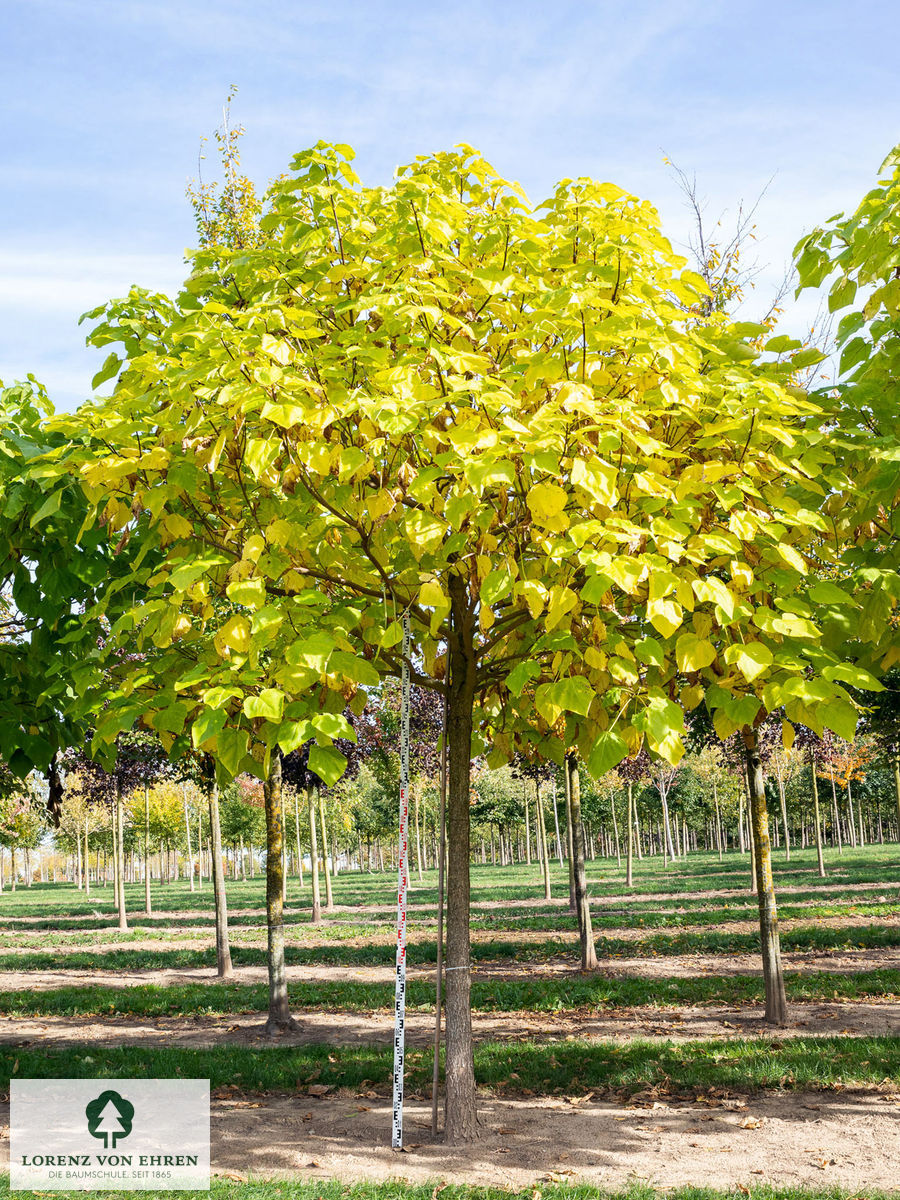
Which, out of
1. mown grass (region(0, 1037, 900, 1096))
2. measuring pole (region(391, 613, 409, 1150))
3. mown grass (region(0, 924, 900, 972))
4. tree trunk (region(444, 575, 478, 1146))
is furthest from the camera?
mown grass (region(0, 924, 900, 972))

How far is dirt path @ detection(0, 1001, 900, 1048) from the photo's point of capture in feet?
25.6

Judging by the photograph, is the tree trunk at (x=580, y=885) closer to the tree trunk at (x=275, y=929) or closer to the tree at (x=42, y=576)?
the tree trunk at (x=275, y=929)

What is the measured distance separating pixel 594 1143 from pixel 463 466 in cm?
402

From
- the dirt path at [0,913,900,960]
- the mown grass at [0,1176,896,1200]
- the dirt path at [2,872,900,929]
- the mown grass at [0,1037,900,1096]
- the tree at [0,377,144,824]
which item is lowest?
the dirt path at [2,872,900,929]

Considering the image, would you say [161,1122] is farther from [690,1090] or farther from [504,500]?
[504,500]

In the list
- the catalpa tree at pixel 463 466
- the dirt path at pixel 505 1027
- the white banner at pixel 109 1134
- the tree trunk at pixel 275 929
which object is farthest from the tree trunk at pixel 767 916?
the white banner at pixel 109 1134

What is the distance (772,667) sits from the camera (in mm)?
3916

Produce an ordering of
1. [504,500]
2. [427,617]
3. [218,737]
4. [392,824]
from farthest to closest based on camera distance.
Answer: [392,824] → [427,617] → [504,500] → [218,737]

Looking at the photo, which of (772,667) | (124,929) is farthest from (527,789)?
(772,667)

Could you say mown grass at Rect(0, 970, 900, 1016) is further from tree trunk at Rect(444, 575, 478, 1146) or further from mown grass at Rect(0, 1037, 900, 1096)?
tree trunk at Rect(444, 575, 478, 1146)

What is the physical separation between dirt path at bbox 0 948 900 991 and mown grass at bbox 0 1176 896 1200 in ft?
22.6

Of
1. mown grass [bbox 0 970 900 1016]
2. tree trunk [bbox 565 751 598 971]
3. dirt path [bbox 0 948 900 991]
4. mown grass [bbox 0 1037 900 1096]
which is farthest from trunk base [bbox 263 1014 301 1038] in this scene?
tree trunk [bbox 565 751 598 971]

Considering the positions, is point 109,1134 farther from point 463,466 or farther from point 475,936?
point 475,936

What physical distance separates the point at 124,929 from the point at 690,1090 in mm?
17584
